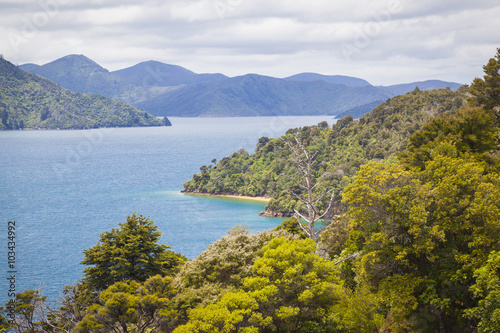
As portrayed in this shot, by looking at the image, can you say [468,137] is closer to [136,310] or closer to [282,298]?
[282,298]

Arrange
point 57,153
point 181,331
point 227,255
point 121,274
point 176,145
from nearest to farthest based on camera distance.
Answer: point 181,331, point 227,255, point 121,274, point 57,153, point 176,145

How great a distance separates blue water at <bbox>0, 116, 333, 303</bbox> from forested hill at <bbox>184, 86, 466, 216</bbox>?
617cm

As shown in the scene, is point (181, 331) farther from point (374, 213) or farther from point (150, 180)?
point (150, 180)

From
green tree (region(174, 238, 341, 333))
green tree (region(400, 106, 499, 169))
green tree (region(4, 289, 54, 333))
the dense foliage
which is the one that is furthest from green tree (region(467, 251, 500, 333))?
green tree (region(4, 289, 54, 333))

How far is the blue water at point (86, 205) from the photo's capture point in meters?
51.1

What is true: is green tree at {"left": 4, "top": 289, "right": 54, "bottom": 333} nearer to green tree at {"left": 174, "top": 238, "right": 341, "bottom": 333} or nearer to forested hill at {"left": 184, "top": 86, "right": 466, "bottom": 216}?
green tree at {"left": 174, "top": 238, "right": 341, "bottom": 333}

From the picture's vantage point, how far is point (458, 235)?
53.9 feet

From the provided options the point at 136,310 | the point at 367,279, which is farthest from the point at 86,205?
the point at 367,279

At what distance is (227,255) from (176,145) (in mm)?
167272

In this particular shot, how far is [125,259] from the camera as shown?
934 inches

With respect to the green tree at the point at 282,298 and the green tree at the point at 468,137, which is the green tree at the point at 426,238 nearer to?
the green tree at the point at 282,298

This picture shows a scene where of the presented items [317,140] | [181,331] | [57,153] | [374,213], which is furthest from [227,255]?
[57,153]

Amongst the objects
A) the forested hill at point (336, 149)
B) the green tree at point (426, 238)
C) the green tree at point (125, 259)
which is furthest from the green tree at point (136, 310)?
the forested hill at point (336, 149)

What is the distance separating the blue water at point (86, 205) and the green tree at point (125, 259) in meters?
17.0
